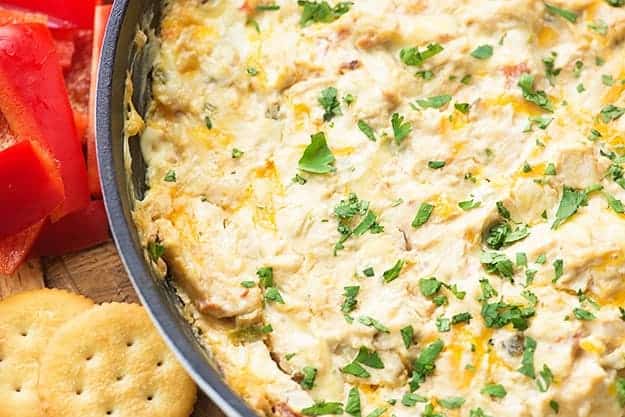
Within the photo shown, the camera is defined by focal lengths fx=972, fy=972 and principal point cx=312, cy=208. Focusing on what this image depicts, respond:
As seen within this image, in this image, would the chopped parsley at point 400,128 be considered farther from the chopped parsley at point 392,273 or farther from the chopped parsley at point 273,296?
the chopped parsley at point 273,296

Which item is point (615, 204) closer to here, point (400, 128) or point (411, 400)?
point (400, 128)

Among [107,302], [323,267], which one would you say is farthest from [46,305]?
[323,267]

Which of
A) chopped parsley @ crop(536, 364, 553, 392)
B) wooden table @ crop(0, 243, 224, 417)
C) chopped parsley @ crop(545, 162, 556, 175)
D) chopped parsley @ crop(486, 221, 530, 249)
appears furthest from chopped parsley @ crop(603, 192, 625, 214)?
wooden table @ crop(0, 243, 224, 417)

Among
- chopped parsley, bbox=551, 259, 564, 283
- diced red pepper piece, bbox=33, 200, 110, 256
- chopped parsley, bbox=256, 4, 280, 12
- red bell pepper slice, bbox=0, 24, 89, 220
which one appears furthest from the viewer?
diced red pepper piece, bbox=33, 200, 110, 256

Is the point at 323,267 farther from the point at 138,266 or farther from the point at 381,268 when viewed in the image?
the point at 138,266

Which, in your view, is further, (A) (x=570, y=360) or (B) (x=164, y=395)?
(B) (x=164, y=395)

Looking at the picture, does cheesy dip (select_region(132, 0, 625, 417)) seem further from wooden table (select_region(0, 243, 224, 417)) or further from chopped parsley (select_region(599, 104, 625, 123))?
wooden table (select_region(0, 243, 224, 417))

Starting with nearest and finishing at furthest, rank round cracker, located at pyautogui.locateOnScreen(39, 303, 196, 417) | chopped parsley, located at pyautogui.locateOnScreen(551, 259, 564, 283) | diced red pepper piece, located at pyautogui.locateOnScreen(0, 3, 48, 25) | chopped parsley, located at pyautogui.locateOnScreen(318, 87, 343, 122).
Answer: chopped parsley, located at pyautogui.locateOnScreen(551, 259, 564, 283) → chopped parsley, located at pyautogui.locateOnScreen(318, 87, 343, 122) → round cracker, located at pyautogui.locateOnScreen(39, 303, 196, 417) → diced red pepper piece, located at pyautogui.locateOnScreen(0, 3, 48, 25)
